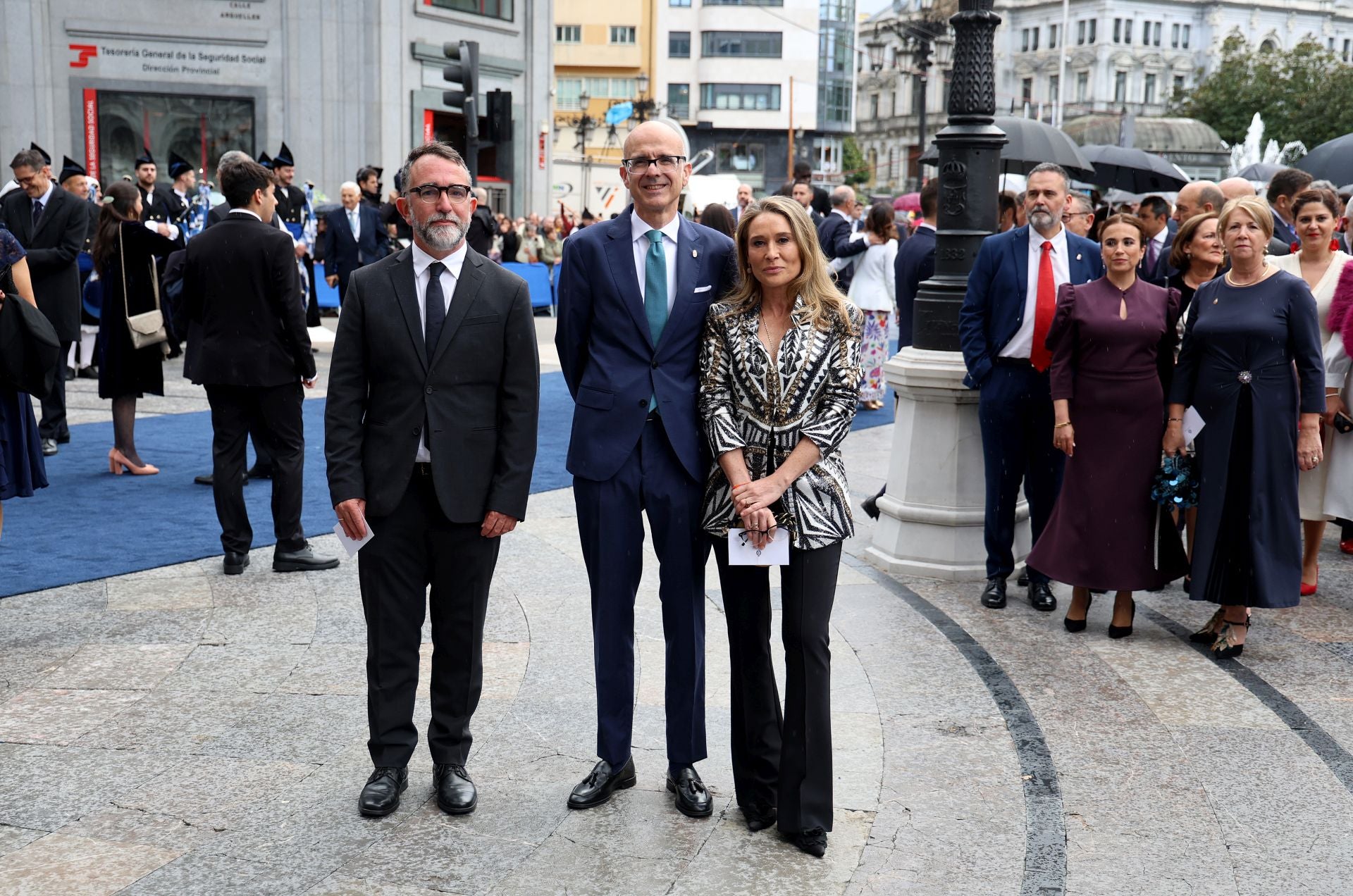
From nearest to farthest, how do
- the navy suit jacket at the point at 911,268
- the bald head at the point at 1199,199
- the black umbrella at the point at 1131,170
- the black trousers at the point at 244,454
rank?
the black trousers at the point at 244,454 < the bald head at the point at 1199,199 < the navy suit jacket at the point at 911,268 < the black umbrella at the point at 1131,170

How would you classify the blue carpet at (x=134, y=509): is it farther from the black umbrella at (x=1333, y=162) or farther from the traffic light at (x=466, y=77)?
the black umbrella at (x=1333, y=162)

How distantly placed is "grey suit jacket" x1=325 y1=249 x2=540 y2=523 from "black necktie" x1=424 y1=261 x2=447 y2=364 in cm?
2

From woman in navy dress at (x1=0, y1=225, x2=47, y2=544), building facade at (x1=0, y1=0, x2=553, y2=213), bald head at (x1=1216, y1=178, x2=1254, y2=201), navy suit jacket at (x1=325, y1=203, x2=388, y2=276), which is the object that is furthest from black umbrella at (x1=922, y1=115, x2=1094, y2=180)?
building facade at (x1=0, y1=0, x2=553, y2=213)

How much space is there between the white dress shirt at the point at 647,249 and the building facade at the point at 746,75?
8029cm

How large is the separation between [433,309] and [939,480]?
3.86m

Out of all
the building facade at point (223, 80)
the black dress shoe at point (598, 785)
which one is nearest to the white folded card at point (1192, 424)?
the black dress shoe at point (598, 785)

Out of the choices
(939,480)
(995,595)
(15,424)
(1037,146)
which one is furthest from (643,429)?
(1037,146)

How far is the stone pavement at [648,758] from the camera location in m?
3.82

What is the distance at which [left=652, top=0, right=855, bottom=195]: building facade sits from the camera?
84188 mm

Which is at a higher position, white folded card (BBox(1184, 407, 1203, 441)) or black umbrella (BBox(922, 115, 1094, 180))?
black umbrella (BBox(922, 115, 1094, 180))

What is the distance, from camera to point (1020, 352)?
663 cm

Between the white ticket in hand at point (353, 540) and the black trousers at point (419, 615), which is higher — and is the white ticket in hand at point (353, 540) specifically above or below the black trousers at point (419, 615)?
above

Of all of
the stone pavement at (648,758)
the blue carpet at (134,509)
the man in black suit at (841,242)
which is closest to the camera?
the stone pavement at (648,758)

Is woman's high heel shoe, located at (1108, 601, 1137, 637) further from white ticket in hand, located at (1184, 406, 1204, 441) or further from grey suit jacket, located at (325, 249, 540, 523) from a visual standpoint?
grey suit jacket, located at (325, 249, 540, 523)
